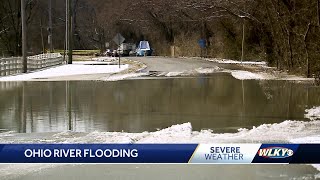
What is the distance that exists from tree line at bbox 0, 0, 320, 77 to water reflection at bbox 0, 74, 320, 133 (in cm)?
514

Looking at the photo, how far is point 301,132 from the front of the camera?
9.74 metres

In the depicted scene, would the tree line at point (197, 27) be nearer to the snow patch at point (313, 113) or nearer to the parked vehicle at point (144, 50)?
the parked vehicle at point (144, 50)

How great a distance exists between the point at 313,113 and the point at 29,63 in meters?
26.3

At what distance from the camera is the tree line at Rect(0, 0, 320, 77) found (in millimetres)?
26828

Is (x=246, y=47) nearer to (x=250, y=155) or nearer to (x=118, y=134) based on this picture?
(x=118, y=134)

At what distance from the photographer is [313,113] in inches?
487

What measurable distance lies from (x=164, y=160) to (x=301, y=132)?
17.1 ft

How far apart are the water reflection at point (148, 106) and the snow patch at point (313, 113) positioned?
0.66 feet

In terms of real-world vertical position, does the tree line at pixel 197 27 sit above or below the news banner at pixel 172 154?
above

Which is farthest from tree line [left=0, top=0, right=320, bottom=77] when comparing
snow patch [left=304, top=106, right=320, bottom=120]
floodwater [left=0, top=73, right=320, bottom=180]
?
snow patch [left=304, top=106, right=320, bottom=120]

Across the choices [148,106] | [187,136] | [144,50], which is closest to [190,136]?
[187,136]

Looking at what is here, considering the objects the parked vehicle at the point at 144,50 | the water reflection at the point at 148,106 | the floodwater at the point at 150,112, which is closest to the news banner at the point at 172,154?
the floodwater at the point at 150,112

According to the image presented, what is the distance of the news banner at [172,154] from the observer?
17.3ft

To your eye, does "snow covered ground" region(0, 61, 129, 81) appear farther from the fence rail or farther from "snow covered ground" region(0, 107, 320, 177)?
"snow covered ground" region(0, 107, 320, 177)
